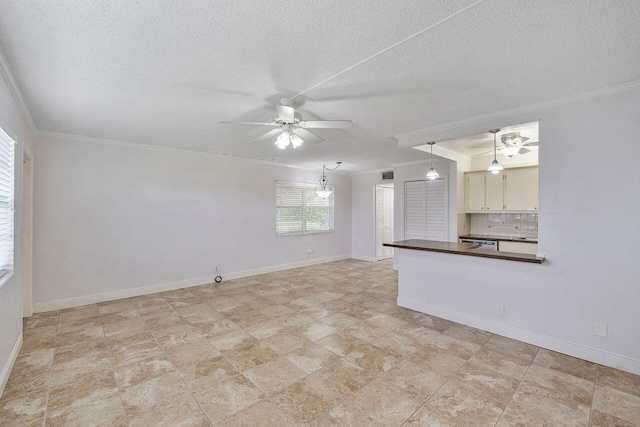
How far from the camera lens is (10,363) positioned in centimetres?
239

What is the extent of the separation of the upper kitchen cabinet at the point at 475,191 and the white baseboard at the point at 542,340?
2.55 metres

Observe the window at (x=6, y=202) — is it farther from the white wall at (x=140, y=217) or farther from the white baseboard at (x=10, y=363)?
the white wall at (x=140, y=217)

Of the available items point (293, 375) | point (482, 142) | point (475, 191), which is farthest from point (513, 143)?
point (293, 375)

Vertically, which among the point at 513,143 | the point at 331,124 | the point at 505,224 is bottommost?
the point at 505,224

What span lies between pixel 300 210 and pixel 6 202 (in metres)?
4.93

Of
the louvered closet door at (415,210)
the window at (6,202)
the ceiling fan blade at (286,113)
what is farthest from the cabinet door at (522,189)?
the window at (6,202)

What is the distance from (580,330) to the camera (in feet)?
8.71

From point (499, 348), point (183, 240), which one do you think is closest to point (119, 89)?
point (183, 240)

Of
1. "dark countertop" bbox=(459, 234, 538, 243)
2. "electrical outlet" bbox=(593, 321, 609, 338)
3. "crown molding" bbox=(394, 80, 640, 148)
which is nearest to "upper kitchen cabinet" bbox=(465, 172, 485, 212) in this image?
"dark countertop" bbox=(459, 234, 538, 243)

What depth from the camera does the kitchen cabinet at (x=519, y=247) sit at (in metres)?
4.59

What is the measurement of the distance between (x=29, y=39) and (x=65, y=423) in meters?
2.48

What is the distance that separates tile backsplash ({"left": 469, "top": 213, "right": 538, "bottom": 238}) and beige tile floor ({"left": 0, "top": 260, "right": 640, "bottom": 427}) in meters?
2.82

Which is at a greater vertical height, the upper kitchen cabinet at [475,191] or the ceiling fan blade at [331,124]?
the ceiling fan blade at [331,124]

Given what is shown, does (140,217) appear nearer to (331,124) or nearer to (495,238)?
(331,124)
